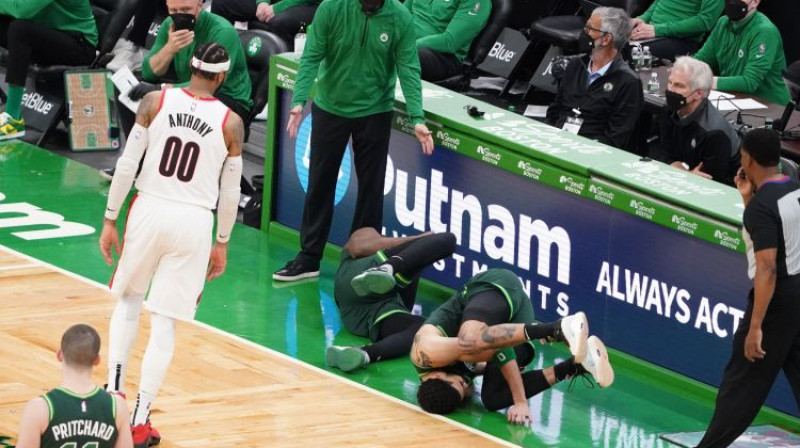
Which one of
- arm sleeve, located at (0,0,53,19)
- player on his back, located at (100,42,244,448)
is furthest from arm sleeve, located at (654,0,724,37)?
player on his back, located at (100,42,244,448)

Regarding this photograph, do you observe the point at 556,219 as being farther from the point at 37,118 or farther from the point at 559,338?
the point at 37,118

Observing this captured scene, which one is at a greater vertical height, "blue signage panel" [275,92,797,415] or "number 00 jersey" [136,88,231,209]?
"number 00 jersey" [136,88,231,209]

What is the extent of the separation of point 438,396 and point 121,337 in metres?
1.70

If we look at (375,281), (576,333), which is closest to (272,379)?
(375,281)

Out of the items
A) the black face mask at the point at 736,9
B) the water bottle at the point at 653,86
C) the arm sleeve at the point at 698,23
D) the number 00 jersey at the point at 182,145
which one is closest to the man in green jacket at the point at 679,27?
the arm sleeve at the point at 698,23

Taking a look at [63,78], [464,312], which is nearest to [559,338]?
[464,312]

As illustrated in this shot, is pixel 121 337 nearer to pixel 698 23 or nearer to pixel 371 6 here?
pixel 371 6

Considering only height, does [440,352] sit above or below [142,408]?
below

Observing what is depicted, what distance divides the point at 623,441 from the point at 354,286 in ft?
5.95

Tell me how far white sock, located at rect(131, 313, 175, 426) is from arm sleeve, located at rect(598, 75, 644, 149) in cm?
417

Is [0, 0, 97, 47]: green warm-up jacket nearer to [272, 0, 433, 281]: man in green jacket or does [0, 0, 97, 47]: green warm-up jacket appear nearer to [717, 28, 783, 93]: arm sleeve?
[272, 0, 433, 281]: man in green jacket

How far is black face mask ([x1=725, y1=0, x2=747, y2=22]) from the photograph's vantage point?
38.3 ft

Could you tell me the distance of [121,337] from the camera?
7.43 meters

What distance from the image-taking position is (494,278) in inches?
337
